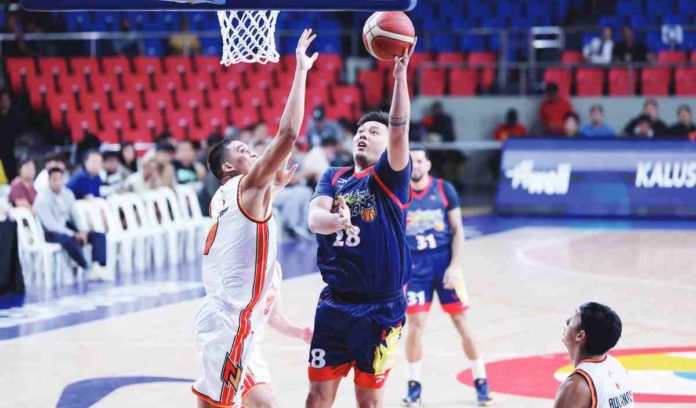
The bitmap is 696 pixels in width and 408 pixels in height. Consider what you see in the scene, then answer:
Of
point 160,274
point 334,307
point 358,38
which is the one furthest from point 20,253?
point 358,38

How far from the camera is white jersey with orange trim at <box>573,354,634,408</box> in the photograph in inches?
209

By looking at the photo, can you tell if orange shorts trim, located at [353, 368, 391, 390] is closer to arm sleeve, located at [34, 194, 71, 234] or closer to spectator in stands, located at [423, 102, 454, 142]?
arm sleeve, located at [34, 194, 71, 234]

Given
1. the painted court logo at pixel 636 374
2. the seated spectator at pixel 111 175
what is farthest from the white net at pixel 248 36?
the seated spectator at pixel 111 175

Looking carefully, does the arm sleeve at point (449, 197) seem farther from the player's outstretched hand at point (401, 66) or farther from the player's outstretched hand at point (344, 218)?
the player's outstretched hand at point (401, 66)

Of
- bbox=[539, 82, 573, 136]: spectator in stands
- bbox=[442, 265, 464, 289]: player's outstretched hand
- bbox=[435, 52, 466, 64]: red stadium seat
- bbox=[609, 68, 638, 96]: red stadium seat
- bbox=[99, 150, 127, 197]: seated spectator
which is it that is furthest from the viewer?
bbox=[435, 52, 466, 64]: red stadium seat

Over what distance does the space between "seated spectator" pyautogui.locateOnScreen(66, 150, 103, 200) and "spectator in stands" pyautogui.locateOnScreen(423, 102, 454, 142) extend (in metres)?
8.29

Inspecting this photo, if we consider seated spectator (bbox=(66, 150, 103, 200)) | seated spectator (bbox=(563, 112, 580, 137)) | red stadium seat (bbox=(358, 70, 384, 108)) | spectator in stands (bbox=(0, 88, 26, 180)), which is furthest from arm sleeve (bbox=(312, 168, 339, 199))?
red stadium seat (bbox=(358, 70, 384, 108))

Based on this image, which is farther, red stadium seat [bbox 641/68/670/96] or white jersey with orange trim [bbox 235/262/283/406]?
red stadium seat [bbox 641/68/670/96]

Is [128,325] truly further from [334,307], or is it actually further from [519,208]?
[519,208]

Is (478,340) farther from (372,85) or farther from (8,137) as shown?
(372,85)

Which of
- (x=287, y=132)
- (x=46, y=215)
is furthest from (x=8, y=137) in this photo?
(x=287, y=132)

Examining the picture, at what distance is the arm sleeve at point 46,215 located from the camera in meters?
14.4

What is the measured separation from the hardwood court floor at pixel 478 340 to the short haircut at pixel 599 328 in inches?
136

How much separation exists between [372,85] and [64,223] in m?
10.5
